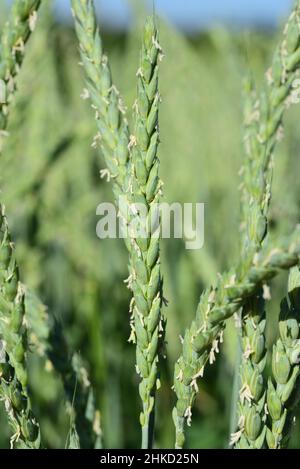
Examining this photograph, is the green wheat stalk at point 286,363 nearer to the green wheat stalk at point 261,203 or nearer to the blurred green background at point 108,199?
the green wheat stalk at point 261,203

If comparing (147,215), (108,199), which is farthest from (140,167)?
(108,199)

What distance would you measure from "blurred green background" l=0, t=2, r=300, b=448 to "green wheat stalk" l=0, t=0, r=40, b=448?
0.37 m

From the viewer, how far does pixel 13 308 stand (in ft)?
1.32

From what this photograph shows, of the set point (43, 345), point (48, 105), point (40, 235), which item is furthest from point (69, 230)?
point (43, 345)

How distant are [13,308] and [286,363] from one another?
0.46ft

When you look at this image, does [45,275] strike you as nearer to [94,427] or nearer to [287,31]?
[94,427]

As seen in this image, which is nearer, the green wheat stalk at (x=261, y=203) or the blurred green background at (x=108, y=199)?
the green wheat stalk at (x=261, y=203)

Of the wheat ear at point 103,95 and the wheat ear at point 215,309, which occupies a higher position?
the wheat ear at point 103,95

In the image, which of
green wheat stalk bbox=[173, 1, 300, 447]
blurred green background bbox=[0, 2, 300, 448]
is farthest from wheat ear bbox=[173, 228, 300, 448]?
blurred green background bbox=[0, 2, 300, 448]

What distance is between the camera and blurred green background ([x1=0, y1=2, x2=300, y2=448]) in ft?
3.16

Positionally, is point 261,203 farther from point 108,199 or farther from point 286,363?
point 108,199

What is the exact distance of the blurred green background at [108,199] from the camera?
0.96 m

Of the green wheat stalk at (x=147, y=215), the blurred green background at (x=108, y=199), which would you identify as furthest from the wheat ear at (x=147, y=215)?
the blurred green background at (x=108, y=199)

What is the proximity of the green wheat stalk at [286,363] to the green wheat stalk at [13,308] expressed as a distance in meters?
0.13
